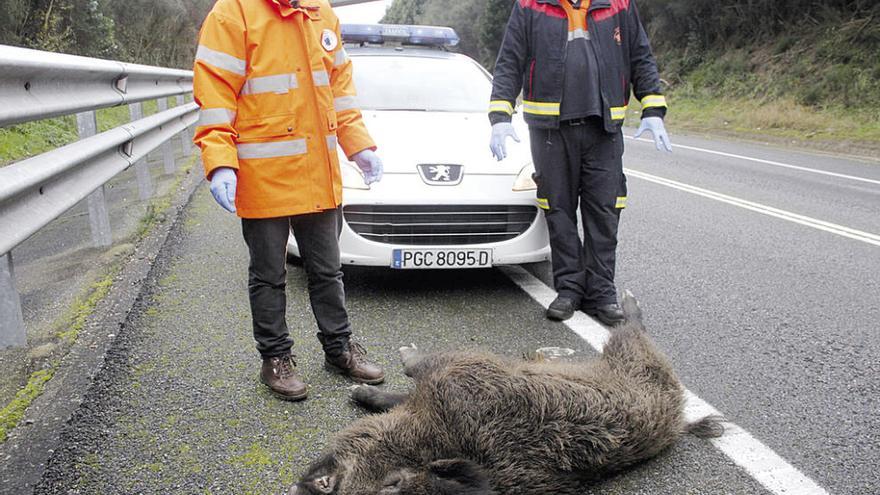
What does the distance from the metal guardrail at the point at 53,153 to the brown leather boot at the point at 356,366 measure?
55.2 inches

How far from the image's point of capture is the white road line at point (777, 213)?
694cm

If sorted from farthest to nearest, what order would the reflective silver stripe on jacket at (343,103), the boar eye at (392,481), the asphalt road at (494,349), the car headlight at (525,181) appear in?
the car headlight at (525,181)
the reflective silver stripe on jacket at (343,103)
the asphalt road at (494,349)
the boar eye at (392,481)

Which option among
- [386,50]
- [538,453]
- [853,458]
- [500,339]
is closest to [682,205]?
[386,50]

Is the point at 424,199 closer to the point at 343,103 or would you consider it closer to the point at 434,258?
the point at 434,258

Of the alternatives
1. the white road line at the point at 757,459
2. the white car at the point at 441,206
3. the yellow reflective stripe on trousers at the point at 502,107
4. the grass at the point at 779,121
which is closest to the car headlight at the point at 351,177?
the white car at the point at 441,206

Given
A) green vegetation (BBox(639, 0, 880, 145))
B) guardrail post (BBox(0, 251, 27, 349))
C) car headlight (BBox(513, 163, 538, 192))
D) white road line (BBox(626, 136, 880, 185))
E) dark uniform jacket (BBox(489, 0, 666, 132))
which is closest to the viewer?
guardrail post (BBox(0, 251, 27, 349))

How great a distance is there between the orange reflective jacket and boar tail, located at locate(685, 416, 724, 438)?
1.89 m

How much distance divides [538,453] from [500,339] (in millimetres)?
1595

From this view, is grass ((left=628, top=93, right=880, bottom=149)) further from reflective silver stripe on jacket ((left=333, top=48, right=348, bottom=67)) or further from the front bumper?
reflective silver stripe on jacket ((left=333, top=48, right=348, bottom=67))

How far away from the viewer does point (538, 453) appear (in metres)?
2.58

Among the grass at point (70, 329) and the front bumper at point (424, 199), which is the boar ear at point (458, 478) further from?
the front bumper at point (424, 199)

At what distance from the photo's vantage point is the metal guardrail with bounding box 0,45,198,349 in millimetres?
2828

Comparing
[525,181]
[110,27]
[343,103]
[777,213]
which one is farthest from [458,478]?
[110,27]

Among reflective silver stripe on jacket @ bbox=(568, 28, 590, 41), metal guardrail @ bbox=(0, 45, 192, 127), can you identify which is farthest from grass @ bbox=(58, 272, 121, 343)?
reflective silver stripe on jacket @ bbox=(568, 28, 590, 41)
